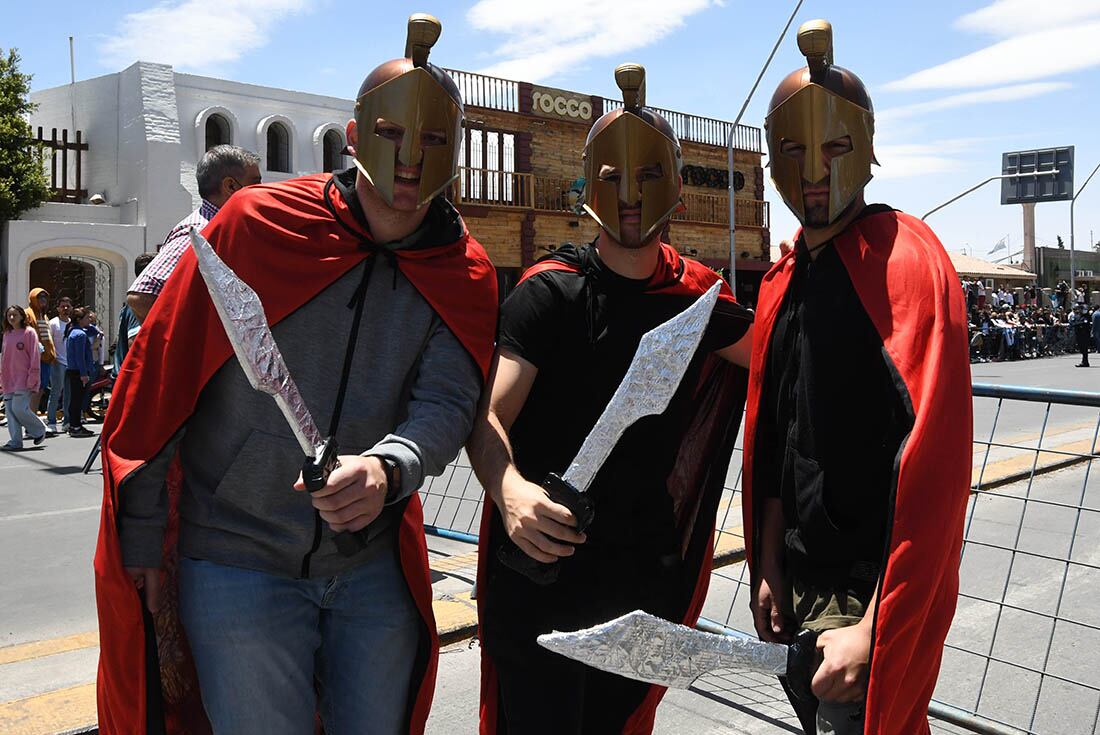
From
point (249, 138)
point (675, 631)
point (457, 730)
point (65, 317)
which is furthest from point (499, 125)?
point (675, 631)

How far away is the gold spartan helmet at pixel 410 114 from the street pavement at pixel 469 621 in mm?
2391

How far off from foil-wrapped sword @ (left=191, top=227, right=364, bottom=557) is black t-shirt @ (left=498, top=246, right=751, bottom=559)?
83cm

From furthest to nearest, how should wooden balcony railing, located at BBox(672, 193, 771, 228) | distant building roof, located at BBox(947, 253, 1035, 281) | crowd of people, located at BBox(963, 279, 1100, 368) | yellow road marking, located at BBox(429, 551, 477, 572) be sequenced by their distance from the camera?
distant building roof, located at BBox(947, 253, 1035, 281) → wooden balcony railing, located at BBox(672, 193, 771, 228) → crowd of people, located at BBox(963, 279, 1100, 368) → yellow road marking, located at BBox(429, 551, 477, 572)

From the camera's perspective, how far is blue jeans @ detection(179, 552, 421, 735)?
2.14m

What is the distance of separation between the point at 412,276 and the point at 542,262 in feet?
1.78

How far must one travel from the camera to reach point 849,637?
2004 mm

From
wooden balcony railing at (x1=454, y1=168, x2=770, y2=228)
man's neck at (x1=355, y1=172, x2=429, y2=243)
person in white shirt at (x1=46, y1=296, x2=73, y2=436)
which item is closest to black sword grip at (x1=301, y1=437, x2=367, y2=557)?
man's neck at (x1=355, y1=172, x2=429, y2=243)

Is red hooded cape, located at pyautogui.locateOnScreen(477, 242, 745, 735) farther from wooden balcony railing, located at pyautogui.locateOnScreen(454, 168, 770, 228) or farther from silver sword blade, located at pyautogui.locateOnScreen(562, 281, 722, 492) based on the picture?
wooden balcony railing, located at pyautogui.locateOnScreen(454, 168, 770, 228)

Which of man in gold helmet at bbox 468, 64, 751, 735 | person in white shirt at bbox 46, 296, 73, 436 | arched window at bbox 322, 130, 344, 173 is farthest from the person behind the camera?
arched window at bbox 322, 130, 344, 173

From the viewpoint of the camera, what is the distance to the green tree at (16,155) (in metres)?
18.3

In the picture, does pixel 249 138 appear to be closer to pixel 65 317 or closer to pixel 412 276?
pixel 65 317

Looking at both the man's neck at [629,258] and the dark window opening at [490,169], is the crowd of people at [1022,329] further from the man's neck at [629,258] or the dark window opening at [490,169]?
the man's neck at [629,258]

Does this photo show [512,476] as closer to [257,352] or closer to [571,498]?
[571,498]

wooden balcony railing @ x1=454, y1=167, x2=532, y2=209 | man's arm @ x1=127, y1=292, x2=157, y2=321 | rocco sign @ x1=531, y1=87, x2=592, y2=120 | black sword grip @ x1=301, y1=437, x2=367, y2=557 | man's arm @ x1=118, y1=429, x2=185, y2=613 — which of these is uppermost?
rocco sign @ x1=531, y1=87, x2=592, y2=120
